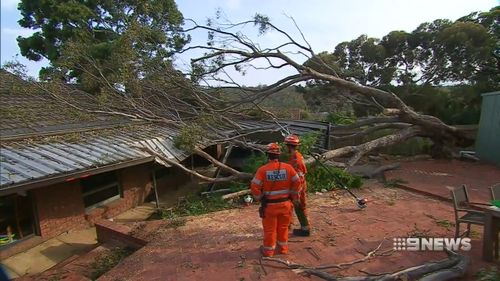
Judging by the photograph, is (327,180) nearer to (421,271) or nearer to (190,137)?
(190,137)

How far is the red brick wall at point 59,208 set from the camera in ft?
23.6

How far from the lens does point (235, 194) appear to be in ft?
28.3

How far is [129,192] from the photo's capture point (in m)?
10.0

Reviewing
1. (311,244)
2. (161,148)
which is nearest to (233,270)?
(311,244)

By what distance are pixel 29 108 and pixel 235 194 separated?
5.98 m

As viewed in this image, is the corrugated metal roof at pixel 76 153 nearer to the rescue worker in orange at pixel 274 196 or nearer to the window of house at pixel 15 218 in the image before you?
the window of house at pixel 15 218

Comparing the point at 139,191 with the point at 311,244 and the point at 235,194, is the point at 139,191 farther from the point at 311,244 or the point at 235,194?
the point at 311,244

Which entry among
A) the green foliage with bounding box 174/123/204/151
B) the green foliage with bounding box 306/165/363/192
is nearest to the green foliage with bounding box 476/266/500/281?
the green foliage with bounding box 306/165/363/192

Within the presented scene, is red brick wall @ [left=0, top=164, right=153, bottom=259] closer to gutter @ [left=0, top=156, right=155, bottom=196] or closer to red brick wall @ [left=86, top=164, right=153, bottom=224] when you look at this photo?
red brick wall @ [left=86, top=164, right=153, bottom=224]

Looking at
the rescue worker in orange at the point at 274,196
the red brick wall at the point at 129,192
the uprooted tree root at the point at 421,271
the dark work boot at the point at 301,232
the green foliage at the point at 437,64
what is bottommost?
the red brick wall at the point at 129,192

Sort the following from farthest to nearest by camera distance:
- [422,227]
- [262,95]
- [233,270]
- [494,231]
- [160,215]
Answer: [262,95] → [160,215] → [422,227] → [233,270] → [494,231]

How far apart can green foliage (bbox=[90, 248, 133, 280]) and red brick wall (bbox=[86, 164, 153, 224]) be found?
2601 millimetres

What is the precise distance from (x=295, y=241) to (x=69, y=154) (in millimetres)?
4719

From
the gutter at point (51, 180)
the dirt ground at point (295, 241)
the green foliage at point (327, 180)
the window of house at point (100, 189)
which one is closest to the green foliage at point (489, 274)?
the dirt ground at point (295, 241)
